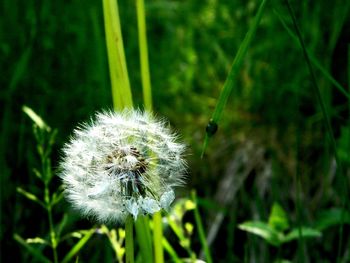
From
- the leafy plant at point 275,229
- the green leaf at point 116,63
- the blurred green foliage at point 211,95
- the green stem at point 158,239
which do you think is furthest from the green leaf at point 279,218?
the green leaf at point 116,63

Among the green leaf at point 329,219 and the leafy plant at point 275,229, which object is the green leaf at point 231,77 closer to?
the leafy plant at point 275,229

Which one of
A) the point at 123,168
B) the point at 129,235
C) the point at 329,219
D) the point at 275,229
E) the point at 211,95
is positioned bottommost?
the point at 129,235

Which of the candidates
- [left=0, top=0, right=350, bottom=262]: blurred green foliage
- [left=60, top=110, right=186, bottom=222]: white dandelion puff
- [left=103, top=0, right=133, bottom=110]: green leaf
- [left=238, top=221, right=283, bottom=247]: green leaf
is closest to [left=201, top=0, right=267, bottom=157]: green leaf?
[left=60, top=110, right=186, bottom=222]: white dandelion puff

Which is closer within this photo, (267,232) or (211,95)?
(267,232)

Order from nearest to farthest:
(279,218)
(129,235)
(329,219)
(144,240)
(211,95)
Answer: (129,235)
(144,240)
(279,218)
(329,219)
(211,95)

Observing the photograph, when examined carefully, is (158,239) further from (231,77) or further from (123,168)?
(231,77)

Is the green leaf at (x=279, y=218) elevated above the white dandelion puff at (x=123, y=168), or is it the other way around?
the green leaf at (x=279, y=218)

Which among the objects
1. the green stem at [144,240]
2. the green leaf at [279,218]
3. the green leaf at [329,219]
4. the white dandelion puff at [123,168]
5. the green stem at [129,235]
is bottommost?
the green stem at [129,235]

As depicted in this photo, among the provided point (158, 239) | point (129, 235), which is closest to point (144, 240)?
point (158, 239)

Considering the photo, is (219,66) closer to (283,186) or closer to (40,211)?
(283,186)
